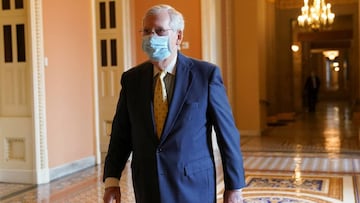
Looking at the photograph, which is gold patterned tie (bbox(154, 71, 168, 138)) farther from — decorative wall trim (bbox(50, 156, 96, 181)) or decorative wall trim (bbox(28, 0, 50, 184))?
decorative wall trim (bbox(50, 156, 96, 181))

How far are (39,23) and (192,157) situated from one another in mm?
4433

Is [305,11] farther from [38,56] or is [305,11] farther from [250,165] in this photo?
[38,56]

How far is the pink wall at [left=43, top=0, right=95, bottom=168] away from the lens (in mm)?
6418

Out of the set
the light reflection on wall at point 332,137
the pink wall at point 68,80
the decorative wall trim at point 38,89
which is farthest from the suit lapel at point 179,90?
the light reflection on wall at point 332,137

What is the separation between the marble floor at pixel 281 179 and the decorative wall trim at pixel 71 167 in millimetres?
108

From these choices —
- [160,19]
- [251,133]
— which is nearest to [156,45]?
[160,19]

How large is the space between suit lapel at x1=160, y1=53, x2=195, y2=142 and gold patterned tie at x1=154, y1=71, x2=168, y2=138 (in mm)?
46

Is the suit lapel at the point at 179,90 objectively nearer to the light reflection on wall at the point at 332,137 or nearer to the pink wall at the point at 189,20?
the pink wall at the point at 189,20

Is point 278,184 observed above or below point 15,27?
below

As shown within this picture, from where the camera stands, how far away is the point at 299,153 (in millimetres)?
8344

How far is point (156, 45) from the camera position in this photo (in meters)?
2.13

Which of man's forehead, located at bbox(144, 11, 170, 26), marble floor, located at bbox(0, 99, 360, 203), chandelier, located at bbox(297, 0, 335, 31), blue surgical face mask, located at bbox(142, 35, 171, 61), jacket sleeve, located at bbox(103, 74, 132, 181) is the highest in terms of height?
chandelier, located at bbox(297, 0, 335, 31)

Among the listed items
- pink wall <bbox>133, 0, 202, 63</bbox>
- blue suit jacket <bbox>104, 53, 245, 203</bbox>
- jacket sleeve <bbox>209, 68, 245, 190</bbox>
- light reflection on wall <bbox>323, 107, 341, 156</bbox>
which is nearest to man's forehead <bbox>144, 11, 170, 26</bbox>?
blue suit jacket <bbox>104, 53, 245, 203</bbox>

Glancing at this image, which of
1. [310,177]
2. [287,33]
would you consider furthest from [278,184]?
[287,33]
